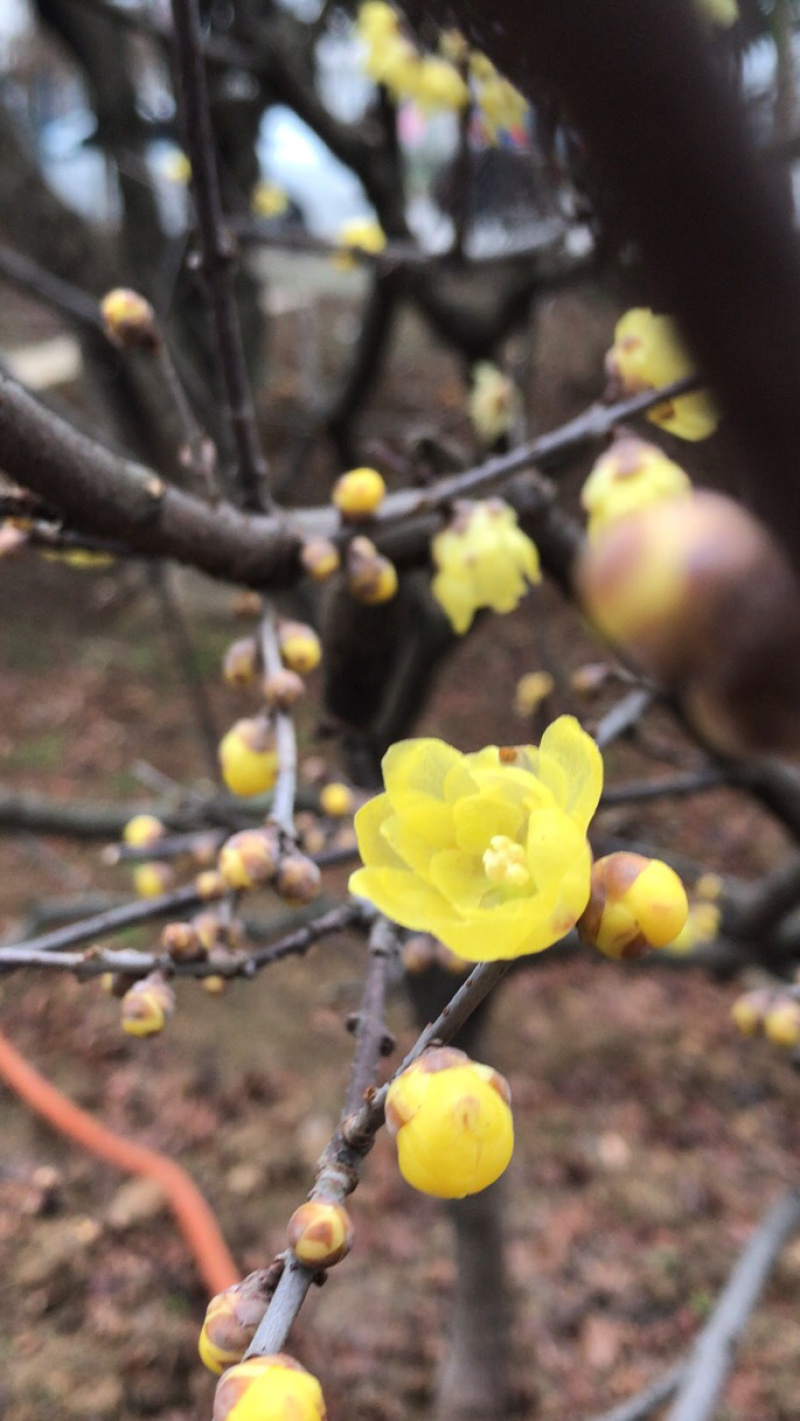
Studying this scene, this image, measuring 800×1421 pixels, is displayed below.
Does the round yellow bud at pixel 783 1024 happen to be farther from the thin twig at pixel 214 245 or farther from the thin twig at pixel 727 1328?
the thin twig at pixel 214 245

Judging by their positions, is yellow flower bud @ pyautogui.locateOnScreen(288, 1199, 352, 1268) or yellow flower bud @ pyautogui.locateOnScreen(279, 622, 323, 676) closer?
yellow flower bud @ pyautogui.locateOnScreen(288, 1199, 352, 1268)

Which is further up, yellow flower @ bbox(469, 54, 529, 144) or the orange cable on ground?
yellow flower @ bbox(469, 54, 529, 144)

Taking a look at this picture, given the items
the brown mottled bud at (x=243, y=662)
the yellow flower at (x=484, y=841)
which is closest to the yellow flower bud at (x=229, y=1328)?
the yellow flower at (x=484, y=841)

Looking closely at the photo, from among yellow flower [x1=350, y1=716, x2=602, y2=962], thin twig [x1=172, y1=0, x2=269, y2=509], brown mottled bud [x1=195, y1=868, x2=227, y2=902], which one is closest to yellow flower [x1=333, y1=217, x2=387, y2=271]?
thin twig [x1=172, y1=0, x2=269, y2=509]

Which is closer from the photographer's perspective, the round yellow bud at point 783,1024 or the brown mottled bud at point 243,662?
the brown mottled bud at point 243,662

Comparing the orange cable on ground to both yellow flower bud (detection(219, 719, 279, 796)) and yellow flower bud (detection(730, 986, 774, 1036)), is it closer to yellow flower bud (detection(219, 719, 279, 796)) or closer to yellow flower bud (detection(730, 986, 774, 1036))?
yellow flower bud (detection(730, 986, 774, 1036))

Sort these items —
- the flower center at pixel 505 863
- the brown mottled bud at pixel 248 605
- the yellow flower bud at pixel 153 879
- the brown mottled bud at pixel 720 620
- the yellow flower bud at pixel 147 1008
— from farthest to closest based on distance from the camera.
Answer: the yellow flower bud at pixel 153 879 < the brown mottled bud at pixel 248 605 < the yellow flower bud at pixel 147 1008 < the flower center at pixel 505 863 < the brown mottled bud at pixel 720 620
